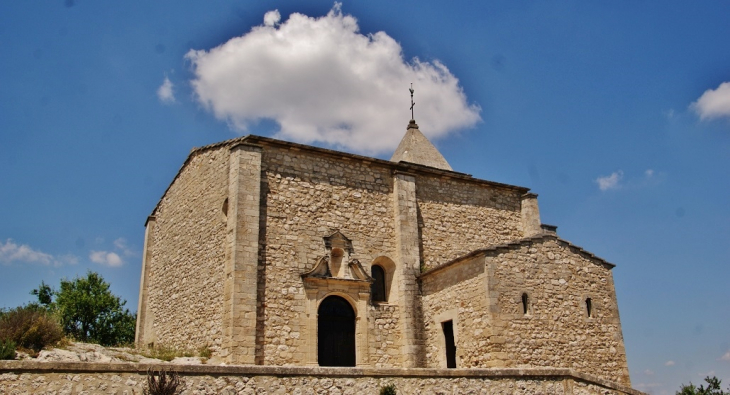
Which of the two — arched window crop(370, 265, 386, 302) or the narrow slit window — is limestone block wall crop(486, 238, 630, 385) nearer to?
the narrow slit window

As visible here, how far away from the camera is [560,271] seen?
17.2m

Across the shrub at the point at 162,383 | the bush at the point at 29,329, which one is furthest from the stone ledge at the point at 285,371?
the bush at the point at 29,329

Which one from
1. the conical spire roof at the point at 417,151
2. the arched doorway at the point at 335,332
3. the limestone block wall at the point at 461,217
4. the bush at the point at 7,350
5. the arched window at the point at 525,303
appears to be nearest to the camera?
the bush at the point at 7,350

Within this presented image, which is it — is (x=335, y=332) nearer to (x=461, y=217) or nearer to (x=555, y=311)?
(x=555, y=311)

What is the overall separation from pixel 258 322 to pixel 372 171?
614 centimetres

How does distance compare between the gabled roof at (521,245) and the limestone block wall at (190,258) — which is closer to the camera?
the gabled roof at (521,245)

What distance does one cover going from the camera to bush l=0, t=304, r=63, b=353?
14398 millimetres

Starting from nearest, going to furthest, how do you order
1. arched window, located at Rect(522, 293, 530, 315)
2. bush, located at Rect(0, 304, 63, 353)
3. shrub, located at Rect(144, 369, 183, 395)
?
1. shrub, located at Rect(144, 369, 183, 395)
2. bush, located at Rect(0, 304, 63, 353)
3. arched window, located at Rect(522, 293, 530, 315)

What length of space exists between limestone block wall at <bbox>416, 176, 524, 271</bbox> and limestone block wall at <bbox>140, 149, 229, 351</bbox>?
6422mm

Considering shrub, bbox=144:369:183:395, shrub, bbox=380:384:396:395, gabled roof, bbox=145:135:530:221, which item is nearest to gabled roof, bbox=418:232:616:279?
gabled roof, bbox=145:135:530:221


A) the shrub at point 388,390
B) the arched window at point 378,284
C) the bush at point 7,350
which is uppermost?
the arched window at point 378,284

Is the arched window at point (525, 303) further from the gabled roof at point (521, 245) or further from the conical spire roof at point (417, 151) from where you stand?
the conical spire roof at point (417, 151)

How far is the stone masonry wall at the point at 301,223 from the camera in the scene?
1641cm

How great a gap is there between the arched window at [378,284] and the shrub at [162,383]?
946 cm
